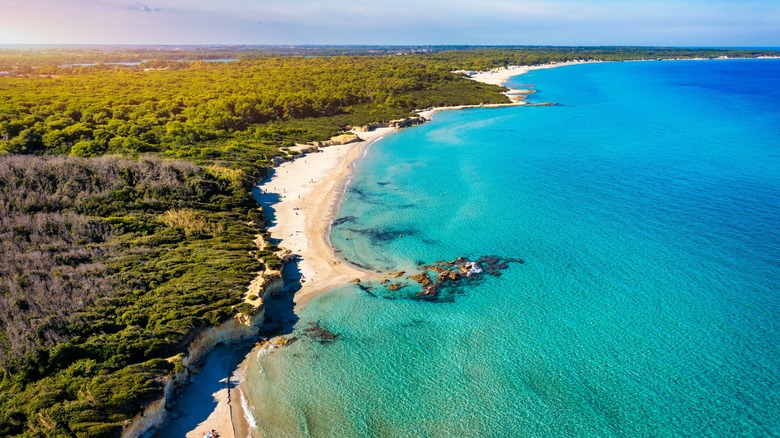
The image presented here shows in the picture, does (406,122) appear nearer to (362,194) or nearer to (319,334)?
(362,194)

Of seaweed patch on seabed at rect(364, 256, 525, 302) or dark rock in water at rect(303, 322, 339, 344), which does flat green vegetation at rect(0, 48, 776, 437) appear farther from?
seaweed patch on seabed at rect(364, 256, 525, 302)

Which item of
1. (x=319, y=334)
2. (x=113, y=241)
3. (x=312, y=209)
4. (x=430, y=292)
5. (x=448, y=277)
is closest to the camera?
(x=319, y=334)

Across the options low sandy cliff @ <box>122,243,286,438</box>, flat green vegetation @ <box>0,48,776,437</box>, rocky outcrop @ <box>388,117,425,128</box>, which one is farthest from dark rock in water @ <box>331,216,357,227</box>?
rocky outcrop @ <box>388,117,425,128</box>

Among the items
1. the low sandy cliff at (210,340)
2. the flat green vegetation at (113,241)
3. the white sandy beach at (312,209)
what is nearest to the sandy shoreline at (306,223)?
the white sandy beach at (312,209)

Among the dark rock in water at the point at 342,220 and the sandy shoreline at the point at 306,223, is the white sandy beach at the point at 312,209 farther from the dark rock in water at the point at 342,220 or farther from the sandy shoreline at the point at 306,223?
the dark rock in water at the point at 342,220

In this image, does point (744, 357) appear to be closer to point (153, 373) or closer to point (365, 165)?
point (153, 373)

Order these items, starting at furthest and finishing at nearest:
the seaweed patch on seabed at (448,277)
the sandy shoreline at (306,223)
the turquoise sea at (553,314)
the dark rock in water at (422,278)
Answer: the dark rock in water at (422,278) → the seaweed patch on seabed at (448,277) → the sandy shoreline at (306,223) → the turquoise sea at (553,314)

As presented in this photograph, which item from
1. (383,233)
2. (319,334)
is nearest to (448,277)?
(383,233)
